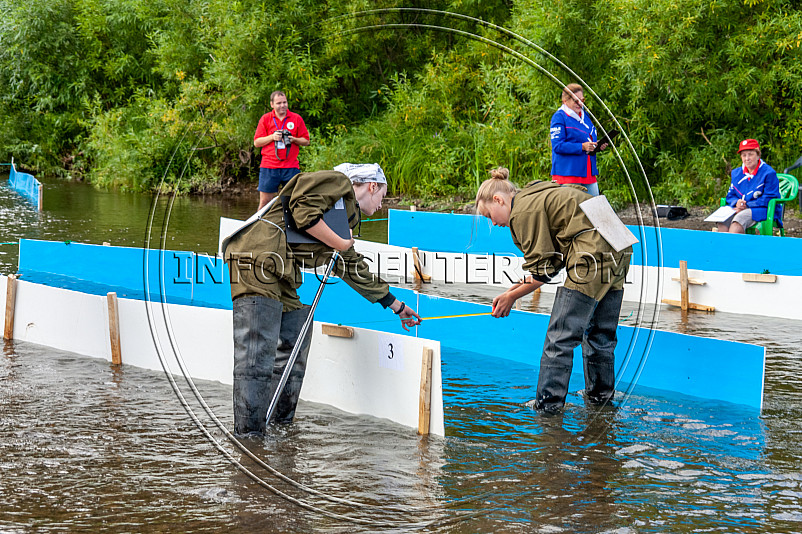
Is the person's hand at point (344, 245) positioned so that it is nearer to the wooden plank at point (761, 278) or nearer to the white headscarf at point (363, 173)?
the white headscarf at point (363, 173)

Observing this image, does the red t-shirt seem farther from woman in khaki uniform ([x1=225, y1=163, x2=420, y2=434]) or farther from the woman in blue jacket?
woman in khaki uniform ([x1=225, y1=163, x2=420, y2=434])

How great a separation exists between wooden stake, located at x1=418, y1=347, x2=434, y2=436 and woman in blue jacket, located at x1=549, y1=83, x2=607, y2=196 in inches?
124

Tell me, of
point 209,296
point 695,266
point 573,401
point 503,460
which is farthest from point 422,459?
point 695,266

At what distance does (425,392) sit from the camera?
4.22 m

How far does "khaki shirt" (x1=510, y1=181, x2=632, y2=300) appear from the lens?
427 centimetres

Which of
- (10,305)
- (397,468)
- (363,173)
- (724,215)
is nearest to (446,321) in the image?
(363,173)

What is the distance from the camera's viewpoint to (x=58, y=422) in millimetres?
4453

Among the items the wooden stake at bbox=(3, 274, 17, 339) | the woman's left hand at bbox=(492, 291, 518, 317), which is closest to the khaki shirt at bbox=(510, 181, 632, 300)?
the woman's left hand at bbox=(492, 291, 518, 317)

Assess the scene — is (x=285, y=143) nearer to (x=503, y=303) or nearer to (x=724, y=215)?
(x=503, y=303)

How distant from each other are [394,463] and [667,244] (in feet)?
20.8

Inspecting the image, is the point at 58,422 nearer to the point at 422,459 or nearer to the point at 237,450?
the point at 237,450

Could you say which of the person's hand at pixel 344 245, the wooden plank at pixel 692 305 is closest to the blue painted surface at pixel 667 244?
the wooden plank at pixel 692 305

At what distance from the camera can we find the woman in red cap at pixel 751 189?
28.5ft

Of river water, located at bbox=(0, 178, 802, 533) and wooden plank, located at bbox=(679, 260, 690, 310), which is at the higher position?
wooden plank, located at bbox=(679, 260, 690, 310)
